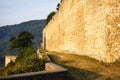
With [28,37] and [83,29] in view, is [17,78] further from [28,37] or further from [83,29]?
[28,37]

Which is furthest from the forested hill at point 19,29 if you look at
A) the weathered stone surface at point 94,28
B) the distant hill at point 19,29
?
the weathered stone surface at point 94,28

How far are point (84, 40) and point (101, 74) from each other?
5.50 m

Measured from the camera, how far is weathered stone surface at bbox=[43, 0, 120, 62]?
37.0 ft

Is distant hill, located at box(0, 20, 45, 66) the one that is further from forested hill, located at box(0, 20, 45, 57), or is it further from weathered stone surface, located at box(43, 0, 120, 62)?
weathered stone surface, located at box(43, 0, 120, 62)

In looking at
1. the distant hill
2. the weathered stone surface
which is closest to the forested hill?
the distant hill

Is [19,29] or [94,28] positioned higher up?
[19,29]

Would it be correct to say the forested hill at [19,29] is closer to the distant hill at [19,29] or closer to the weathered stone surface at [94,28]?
the distant hill at [19,29]

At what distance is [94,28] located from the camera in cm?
1273

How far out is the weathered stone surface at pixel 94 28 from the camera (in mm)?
11273

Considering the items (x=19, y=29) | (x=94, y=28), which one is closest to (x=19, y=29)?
(x=19, y=29)

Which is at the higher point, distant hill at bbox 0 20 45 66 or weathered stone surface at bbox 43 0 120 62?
distant hill at bbox 0 20 45 66

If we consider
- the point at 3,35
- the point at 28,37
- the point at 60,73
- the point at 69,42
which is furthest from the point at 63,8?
the point at 3,35

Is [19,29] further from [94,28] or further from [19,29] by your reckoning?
[94,28]

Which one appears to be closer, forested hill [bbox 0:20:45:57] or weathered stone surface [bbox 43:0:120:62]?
weathered stone surface [bbox 43:0:120:62]
